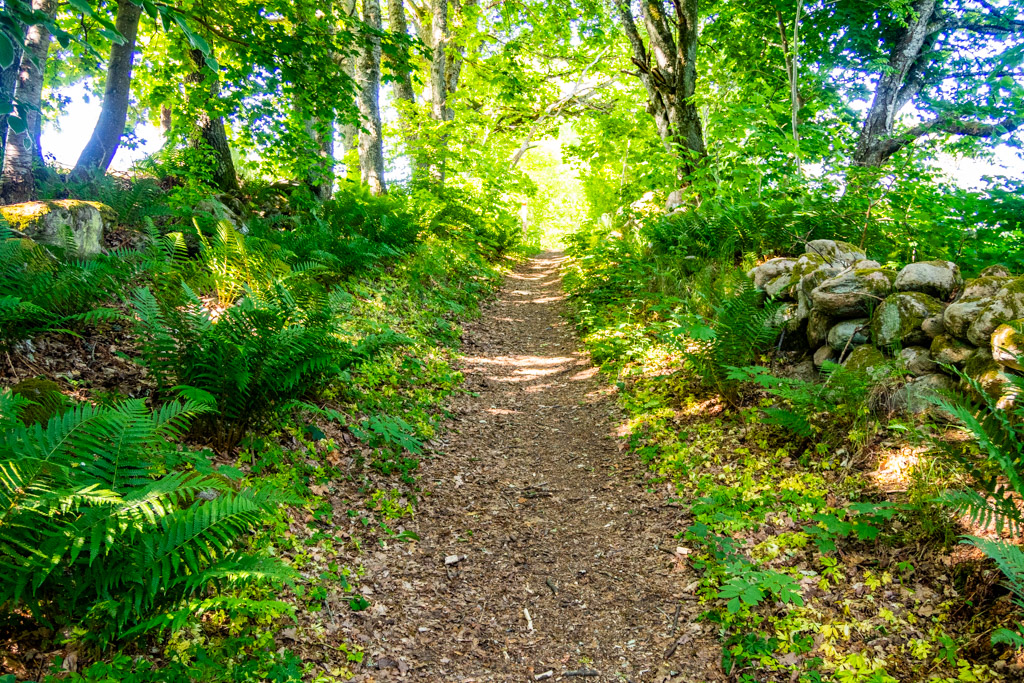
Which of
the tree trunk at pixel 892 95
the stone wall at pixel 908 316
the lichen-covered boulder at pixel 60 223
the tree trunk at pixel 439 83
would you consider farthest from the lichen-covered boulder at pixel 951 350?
the tree trunk at pixel 439 83

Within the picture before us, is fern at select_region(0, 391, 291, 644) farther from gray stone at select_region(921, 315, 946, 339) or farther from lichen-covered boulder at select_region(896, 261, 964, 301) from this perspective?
lichen-covered boulder at select_region(896, 261, 964, 301)

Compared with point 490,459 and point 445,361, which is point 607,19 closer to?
point 445,361

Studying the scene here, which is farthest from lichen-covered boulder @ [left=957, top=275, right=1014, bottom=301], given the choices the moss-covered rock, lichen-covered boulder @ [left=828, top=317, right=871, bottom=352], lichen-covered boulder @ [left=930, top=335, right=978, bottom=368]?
the moss-covered rock

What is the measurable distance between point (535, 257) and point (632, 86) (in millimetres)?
6059

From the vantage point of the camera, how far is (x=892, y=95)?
11.3m

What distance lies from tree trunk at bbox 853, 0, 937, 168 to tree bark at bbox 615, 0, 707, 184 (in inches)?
142

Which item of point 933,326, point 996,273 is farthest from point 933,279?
point 933,326

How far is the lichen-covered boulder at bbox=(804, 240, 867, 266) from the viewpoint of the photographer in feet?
19.0

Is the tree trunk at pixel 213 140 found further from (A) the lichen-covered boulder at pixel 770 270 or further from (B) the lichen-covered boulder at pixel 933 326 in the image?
(B) the lichen-covered boulder at pixel 933 326

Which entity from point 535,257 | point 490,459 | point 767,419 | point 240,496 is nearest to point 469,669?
point 240,496

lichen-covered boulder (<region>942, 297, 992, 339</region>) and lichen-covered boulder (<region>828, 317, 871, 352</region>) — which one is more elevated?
lichen-covered boulder (<region>942, 297, 992, 339</region>)

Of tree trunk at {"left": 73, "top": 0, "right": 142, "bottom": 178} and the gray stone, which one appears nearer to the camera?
the gray stone

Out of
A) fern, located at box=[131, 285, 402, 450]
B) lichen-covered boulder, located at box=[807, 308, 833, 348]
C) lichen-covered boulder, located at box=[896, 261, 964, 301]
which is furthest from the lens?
lichen-covered boulder, located at box=[807, 308, 833, 348]

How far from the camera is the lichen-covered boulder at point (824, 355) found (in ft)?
16.1
